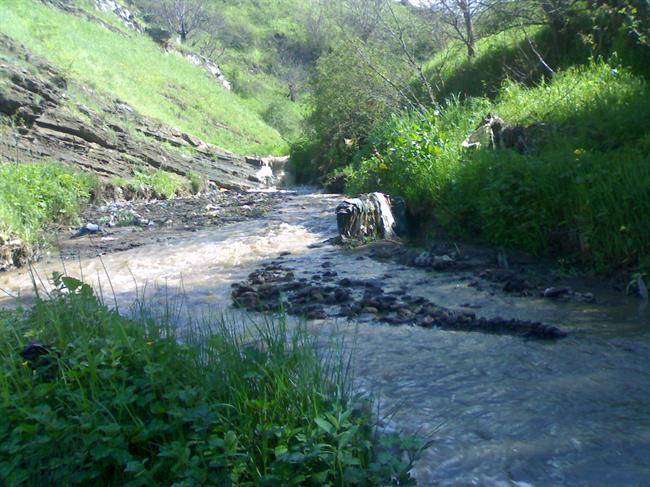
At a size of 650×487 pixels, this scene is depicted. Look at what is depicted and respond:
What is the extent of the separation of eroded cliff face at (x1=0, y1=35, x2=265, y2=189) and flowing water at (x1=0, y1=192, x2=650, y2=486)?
1026cm

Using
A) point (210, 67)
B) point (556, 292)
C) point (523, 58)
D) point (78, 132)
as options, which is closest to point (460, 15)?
point (523, 58)

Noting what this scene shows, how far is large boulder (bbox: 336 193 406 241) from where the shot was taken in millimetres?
10234

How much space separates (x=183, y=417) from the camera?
9.53 ft

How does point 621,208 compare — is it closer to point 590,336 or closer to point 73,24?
point 590,336

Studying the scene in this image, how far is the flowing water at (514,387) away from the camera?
10.8 feet

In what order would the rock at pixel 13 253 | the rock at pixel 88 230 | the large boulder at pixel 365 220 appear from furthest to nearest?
→ the rock at pixel 88 230 → the large boulder at pixel 365 220 → the rock at pixel 13 253

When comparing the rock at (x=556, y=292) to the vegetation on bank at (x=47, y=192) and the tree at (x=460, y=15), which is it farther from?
the tree at (x=460, y=15)

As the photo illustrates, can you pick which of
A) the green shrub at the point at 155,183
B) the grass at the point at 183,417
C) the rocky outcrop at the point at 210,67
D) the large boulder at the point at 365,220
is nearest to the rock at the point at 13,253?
the large boulder at the point at 365,220

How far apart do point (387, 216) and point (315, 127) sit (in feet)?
46.1

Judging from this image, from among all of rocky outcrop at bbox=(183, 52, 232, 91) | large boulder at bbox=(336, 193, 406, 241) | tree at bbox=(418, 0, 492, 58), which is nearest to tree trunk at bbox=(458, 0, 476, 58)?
tree at bbox=(418, 0, 492, 58)

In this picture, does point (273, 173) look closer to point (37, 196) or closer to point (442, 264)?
point (37, 196)

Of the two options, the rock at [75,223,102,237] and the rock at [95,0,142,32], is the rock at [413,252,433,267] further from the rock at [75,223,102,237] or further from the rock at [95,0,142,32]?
the rock at [95,0,142,32]

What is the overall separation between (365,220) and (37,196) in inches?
257

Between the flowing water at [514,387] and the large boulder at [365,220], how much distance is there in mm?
2469
